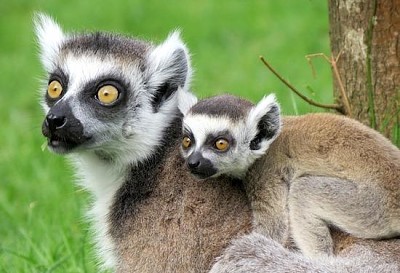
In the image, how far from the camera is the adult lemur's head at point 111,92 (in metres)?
5.10

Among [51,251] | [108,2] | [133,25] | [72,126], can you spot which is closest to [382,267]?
[72,126]

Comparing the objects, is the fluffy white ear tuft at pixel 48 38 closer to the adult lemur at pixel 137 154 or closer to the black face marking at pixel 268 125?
the adult lemur at pixel 137 154

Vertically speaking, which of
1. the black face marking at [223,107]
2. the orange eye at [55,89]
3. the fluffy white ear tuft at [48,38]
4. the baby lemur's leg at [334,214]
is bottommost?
the baby lemur's leg at [334,214]

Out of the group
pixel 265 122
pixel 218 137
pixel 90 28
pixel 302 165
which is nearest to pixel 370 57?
pixel 265 122

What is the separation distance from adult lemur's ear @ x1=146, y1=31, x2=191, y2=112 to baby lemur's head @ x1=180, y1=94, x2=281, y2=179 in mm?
222

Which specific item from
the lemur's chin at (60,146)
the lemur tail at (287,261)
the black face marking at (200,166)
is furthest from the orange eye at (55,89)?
the lemur tail at (287,261)

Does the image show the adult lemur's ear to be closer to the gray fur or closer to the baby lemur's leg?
the gray fur

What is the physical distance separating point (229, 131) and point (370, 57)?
1.32 metres

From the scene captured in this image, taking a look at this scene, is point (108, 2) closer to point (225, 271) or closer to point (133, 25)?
point (133, 25)

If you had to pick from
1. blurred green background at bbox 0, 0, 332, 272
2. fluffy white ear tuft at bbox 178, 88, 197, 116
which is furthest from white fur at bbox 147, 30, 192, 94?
blurred green background at bbox 0, 0, 332, 272

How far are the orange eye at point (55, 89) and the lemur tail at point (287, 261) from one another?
4.54 ft

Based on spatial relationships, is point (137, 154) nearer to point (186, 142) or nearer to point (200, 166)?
point (186, 142)

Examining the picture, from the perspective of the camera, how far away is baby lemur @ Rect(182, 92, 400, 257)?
4906 mm

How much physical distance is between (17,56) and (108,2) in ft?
6.01
